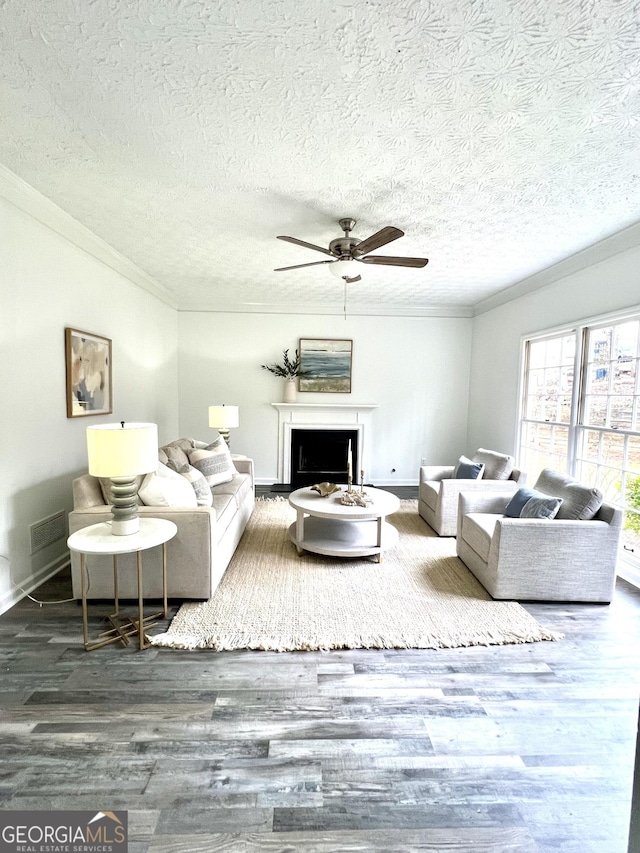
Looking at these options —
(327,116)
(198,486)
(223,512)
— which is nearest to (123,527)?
(223,512)

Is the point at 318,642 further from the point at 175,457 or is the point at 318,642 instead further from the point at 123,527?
the point at 175,457

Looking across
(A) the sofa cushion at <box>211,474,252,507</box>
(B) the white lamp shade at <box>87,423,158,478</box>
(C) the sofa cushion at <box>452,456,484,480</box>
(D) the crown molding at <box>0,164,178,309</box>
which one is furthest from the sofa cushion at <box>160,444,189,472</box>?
(C) the sofa cushion at <box>452,456,484,480</box>

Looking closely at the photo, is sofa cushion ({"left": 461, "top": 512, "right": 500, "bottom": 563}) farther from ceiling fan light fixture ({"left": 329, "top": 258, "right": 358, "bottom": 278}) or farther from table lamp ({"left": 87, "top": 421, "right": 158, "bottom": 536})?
table lamp ({"left": 87, "top": 421, "right": 158, "bottom": 536})

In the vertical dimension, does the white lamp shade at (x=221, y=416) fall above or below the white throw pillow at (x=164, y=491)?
above

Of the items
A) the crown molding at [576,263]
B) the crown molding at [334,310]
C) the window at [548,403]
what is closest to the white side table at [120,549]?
the window at [548,403]

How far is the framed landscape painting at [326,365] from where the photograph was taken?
6039 mm

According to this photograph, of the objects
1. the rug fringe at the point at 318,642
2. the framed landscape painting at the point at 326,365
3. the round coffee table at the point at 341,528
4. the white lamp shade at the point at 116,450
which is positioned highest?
the framed landscape painting at the point at 326,365

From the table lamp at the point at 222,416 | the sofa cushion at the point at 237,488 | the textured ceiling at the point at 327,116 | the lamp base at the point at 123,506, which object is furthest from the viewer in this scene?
the table lamp at the point at 222,416

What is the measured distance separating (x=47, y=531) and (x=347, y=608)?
7.51 ft

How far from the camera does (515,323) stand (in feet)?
16.0

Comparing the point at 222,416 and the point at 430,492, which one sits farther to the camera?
the point at 222,416

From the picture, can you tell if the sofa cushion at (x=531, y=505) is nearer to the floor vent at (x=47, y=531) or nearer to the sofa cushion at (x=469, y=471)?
the sofa cushion at (x=469, y=471)

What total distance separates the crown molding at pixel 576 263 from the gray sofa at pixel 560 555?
2052 millimetres

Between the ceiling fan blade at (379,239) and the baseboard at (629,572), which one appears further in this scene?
the baseboard at (629,572)
